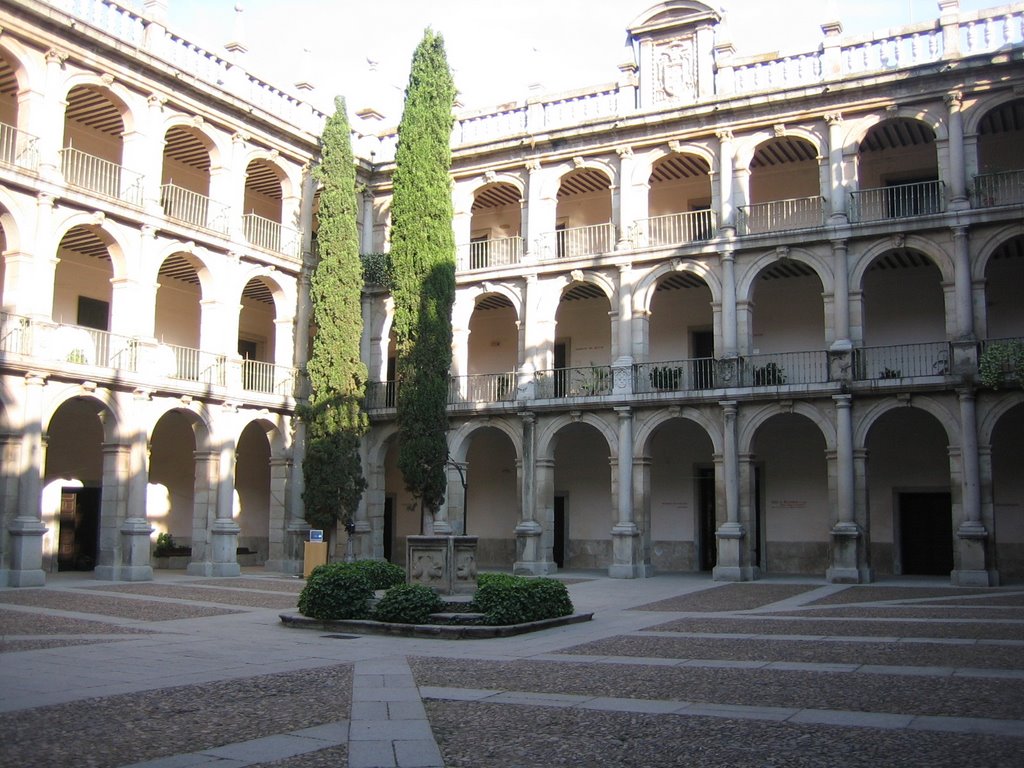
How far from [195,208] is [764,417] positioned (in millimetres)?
15709

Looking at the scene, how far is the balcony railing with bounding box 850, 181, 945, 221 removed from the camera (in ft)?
77.3

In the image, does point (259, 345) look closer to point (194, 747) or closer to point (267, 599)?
point (267, 599)

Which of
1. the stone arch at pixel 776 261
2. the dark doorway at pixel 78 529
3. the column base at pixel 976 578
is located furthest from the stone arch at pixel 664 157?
the dark doorway at pixel 78 529

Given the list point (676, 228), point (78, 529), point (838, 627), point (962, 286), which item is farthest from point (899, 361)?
point (78, 529)

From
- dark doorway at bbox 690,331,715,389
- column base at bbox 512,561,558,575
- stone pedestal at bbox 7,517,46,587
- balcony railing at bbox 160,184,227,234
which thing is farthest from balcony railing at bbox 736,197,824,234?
stone pedestal at bbox 7,517,46,587

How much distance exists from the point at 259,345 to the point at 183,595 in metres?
13.1

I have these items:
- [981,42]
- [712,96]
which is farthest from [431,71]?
[981,42]

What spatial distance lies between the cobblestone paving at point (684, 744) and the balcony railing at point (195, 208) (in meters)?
20.5

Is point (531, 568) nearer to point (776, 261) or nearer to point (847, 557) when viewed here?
point (847, 557)

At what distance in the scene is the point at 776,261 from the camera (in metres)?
24.5

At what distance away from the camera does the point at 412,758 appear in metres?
6.18

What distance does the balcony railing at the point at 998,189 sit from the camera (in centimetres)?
2247

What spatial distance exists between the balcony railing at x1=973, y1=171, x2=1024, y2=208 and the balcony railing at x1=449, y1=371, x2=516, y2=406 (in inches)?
494

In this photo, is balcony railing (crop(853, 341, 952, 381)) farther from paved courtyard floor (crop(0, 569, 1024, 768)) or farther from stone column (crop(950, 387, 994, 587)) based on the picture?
paved courtyard floor (crop(0, 569, 1024, 768))
